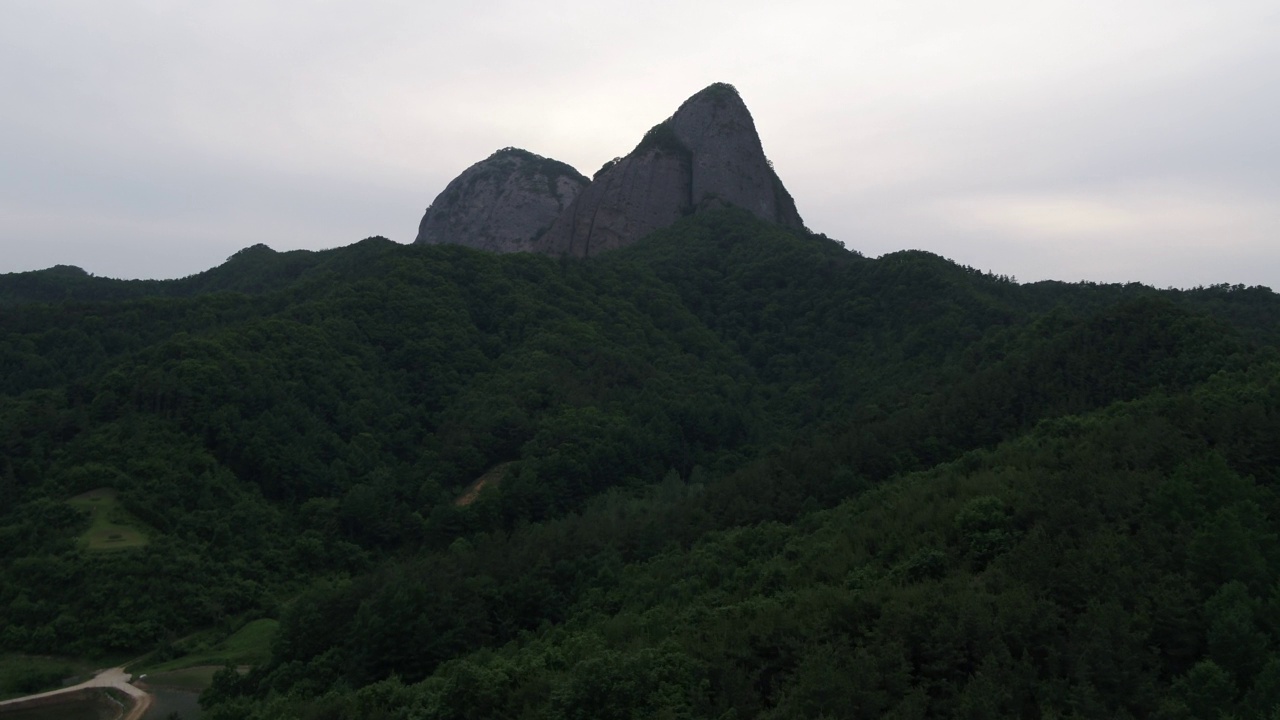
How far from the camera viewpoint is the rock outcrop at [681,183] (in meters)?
90.2

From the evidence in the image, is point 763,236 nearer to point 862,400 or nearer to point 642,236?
point 642,236

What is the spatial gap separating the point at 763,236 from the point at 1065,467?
173 ft

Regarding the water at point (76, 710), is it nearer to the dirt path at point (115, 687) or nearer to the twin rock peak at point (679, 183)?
the dirt path at point (115, 687)

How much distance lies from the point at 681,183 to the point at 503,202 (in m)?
30.6

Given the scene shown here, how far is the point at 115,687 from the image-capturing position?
31234mm

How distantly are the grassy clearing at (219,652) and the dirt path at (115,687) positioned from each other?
70 cm

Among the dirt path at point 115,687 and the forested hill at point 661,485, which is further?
the dirt path at point 115,687

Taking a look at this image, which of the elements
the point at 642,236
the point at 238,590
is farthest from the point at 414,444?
the point at 642,236

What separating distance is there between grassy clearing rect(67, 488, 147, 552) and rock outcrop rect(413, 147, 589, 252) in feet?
226

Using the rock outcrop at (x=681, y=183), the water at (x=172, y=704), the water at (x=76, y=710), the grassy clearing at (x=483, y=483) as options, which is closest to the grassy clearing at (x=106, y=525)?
the water at (x=76, y=710)

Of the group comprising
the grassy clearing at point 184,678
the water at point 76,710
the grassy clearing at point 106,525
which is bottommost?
the water at point 76,710

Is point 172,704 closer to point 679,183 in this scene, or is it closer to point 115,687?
point 115,687

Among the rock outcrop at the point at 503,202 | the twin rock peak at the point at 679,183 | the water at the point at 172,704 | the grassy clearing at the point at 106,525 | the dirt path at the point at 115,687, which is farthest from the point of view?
the rock outcrop at the point at 503,202

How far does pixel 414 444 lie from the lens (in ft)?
165
